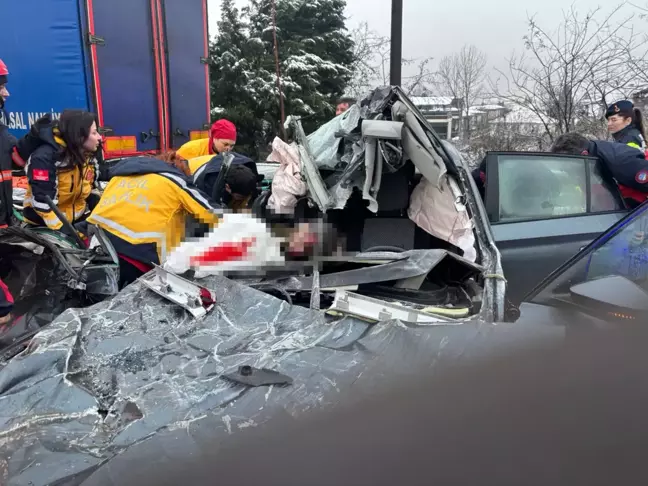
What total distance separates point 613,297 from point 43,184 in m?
3.72

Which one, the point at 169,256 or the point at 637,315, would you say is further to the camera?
the point at 169,256

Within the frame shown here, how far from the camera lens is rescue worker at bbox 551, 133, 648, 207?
4.04 m

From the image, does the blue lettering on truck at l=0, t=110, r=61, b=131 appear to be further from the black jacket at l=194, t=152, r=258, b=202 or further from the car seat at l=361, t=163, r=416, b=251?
the car seat at l=361, t=163, r=416, b=251

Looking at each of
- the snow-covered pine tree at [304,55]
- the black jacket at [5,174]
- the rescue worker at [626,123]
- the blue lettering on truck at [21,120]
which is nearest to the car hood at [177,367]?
the black jacket at [5,174]

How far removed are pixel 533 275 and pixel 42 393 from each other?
310 cm

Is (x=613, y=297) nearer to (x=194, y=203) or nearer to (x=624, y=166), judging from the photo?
(x=194, y=203)

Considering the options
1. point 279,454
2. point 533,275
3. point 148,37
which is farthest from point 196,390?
point 148,37

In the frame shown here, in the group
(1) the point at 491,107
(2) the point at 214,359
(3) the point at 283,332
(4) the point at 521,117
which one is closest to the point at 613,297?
(3) the point at 283,332

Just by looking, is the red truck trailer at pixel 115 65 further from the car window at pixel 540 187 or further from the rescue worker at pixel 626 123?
the rescue worker at pixel 626 123

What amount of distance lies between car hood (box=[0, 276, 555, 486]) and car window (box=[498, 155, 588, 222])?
1.91 meters

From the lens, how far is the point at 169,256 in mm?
3010

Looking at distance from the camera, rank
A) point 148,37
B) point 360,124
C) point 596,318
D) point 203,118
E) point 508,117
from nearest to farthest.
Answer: point 596,318 → point 360,124 → point 148,37 → point 203,118 → point 508,117

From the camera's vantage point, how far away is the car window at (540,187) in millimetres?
3928

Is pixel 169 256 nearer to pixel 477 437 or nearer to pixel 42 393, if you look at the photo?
pixel 42 393
